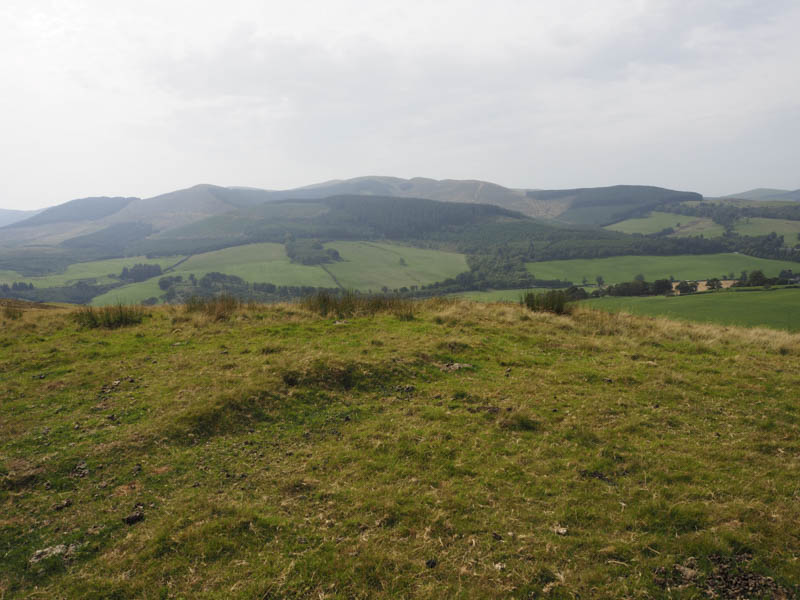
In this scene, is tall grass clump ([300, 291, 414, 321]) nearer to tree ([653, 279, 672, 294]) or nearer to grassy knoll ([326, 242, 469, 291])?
tree ([653, 279, 672, 294])

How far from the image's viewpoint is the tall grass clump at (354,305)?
50.3ft

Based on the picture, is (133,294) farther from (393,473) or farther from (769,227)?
(769,227)

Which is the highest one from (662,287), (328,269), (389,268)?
(328,269)

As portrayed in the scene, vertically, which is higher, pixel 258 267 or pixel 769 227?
pixel 769 227

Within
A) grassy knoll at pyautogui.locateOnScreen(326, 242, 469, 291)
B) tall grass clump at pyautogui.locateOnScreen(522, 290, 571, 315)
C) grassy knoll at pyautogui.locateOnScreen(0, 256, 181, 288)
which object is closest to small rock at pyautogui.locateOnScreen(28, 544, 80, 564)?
tall grass clump at pyautogui.locateOnScreen(522, 290, 571, 315)

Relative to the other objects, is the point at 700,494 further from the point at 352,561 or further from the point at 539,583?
the point at 352,561

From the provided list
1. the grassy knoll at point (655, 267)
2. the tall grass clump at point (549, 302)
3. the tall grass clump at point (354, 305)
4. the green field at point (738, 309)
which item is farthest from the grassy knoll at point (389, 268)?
the tall grass clump at point (549, 302)

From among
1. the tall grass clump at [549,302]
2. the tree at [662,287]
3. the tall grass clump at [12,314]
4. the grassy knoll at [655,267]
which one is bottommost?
the grassy knoll at [655,267]

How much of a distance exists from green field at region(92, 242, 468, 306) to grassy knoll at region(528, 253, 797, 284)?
3318cm

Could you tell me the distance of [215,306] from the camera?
610 inches

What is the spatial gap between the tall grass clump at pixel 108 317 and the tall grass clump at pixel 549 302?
639 inches

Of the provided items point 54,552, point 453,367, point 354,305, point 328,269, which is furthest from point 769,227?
point 54,552

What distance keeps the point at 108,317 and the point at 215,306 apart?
3.53 metres

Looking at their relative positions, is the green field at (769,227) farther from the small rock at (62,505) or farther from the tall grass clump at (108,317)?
the small rock at (62,505)
